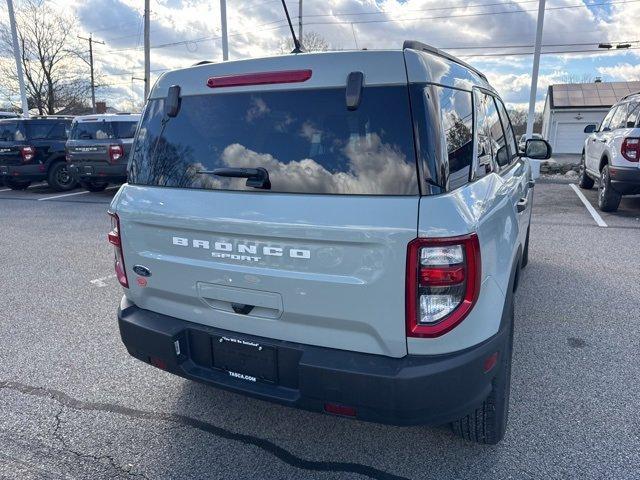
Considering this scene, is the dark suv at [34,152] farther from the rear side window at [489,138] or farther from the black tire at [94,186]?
the rear side window at [489,138]

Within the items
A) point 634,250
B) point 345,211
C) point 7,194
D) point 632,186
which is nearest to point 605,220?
point 632,186

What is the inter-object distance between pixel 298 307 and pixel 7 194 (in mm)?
14242

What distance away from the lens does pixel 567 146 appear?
29094 millimetres

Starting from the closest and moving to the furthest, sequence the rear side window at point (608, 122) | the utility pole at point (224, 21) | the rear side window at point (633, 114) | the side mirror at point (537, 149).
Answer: the side mirror at point (537, 149) → the rear side window at point (633, 114) → the rear side window at point (608, 122) → the utility pole at point (224, 21)

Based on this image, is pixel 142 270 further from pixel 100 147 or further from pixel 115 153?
pixel 100 147

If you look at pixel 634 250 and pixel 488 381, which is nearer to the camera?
pixel 488 381

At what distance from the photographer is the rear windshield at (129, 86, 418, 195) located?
77.9 inches

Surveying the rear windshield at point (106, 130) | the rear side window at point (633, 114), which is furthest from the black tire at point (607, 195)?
the rear windshield at point (106, 130)

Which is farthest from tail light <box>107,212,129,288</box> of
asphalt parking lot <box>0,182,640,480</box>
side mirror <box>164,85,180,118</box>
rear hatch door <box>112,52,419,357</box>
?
asphalt parking lot <box>0,182,640,480</box>

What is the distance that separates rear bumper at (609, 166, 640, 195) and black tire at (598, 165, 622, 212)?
20 cm

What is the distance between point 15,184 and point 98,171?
4.10m

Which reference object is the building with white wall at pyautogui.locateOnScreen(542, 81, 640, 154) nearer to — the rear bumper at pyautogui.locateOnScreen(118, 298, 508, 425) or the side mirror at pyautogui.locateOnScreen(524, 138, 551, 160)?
the side mirror at pyautogui.locateOnScreen(524, 138, 551, 160)

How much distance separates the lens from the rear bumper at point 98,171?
1123cm

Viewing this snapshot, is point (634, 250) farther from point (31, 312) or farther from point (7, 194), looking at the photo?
point (7, 194)
